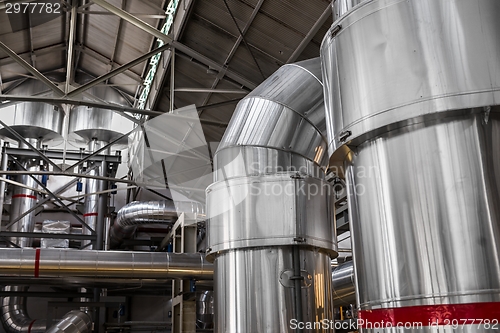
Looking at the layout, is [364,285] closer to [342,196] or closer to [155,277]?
[342,196]

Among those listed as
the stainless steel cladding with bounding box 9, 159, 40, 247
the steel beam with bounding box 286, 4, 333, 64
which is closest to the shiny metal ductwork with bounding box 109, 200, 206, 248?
the stainless steel cladding with bounding box 9, 159, 40, 247

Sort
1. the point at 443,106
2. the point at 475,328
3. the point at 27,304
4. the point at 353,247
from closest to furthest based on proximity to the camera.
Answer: the point at 475,328, the point at 443,106, the point at 353,247, the point at 27,304

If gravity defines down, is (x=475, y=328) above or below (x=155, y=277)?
below

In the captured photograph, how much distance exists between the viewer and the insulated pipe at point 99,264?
1005 centimetres

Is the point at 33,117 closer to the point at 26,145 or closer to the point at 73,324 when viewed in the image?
the point at 26,145

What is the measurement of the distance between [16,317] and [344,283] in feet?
39.0

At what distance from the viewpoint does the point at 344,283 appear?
26.9 ft

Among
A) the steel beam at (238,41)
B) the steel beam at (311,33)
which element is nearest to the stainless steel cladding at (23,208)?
the steel beam at (238,41)

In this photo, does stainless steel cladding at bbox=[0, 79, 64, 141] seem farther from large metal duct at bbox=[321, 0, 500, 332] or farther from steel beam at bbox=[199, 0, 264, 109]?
large metal duct at bbox=[321, 0, 500, 332]

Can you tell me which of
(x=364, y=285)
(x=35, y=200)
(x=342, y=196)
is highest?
(x=35, y=200)

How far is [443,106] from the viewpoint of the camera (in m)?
2.45

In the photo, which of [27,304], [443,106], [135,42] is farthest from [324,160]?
[27,304]

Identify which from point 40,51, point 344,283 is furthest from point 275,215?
point 40,51

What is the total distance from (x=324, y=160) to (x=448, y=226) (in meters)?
2.94
